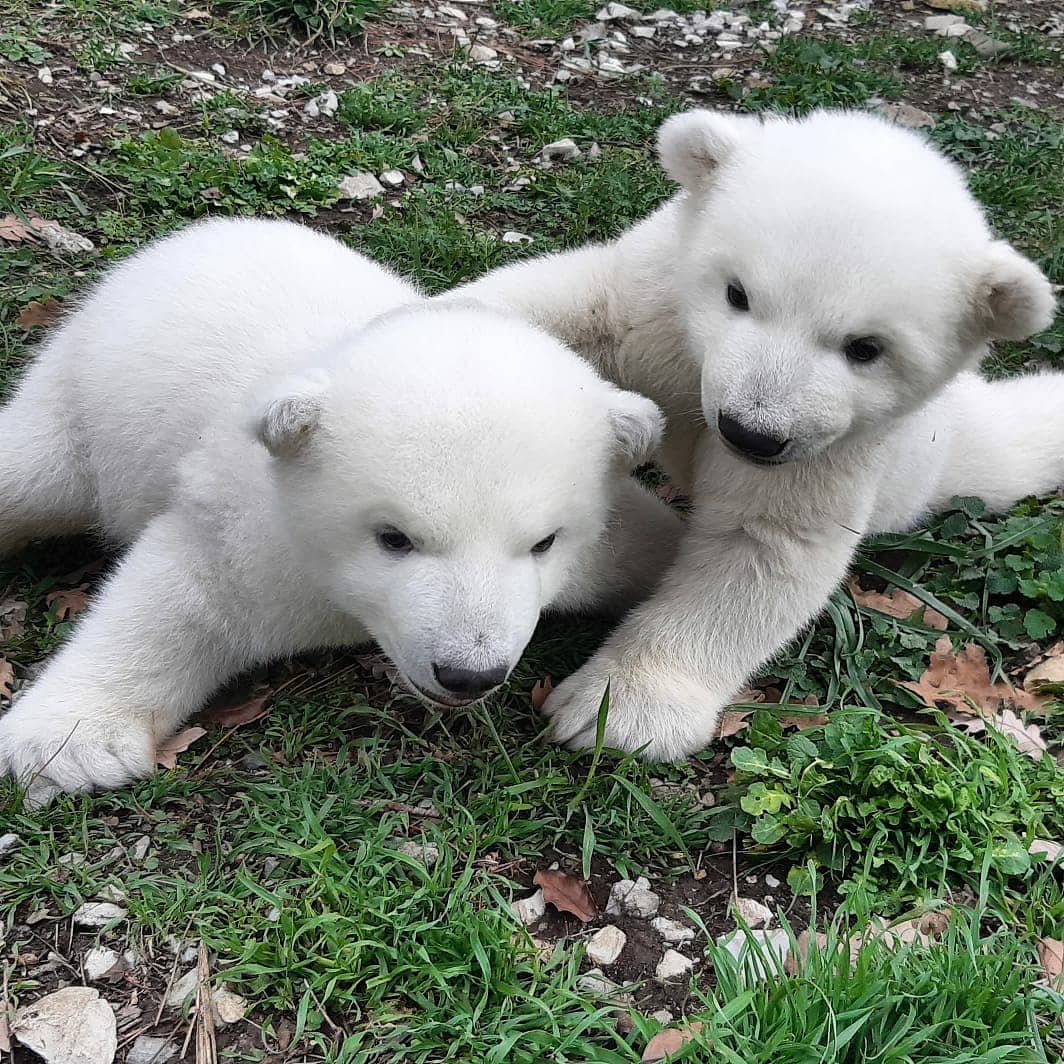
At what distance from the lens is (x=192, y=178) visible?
18.8 feet

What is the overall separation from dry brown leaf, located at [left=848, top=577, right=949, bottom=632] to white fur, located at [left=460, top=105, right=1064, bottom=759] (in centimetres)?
25

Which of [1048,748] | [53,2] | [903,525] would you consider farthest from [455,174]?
[1048,748]

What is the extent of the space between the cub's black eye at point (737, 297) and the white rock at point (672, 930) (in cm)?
171

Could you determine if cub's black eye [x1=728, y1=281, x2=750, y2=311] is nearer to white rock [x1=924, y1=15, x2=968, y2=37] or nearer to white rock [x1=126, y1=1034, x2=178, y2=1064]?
white rock [x1=126, y1=1034, x2=178, y2=1064]

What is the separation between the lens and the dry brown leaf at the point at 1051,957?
9.43 ft

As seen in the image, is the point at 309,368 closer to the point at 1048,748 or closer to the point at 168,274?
the point at 168,274

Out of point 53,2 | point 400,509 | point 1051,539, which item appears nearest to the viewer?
point 400,509

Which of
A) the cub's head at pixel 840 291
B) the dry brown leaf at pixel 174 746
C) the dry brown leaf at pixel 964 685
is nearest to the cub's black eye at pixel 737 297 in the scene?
the cub's head at pixel 840 291

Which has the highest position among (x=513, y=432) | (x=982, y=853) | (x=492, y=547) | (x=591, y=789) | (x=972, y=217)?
(x=972, y=217)

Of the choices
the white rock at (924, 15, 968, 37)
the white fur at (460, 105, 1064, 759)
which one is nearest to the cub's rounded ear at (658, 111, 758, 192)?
the white fur at (460, 105, 1064, 759)

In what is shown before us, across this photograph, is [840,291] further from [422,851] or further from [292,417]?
[422,851]

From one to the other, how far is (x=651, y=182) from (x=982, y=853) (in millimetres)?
4113

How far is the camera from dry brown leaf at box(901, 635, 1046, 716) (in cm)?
383

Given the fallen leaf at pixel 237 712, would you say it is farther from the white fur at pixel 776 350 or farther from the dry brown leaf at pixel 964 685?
the dry brown leaf at pixel 964 685
